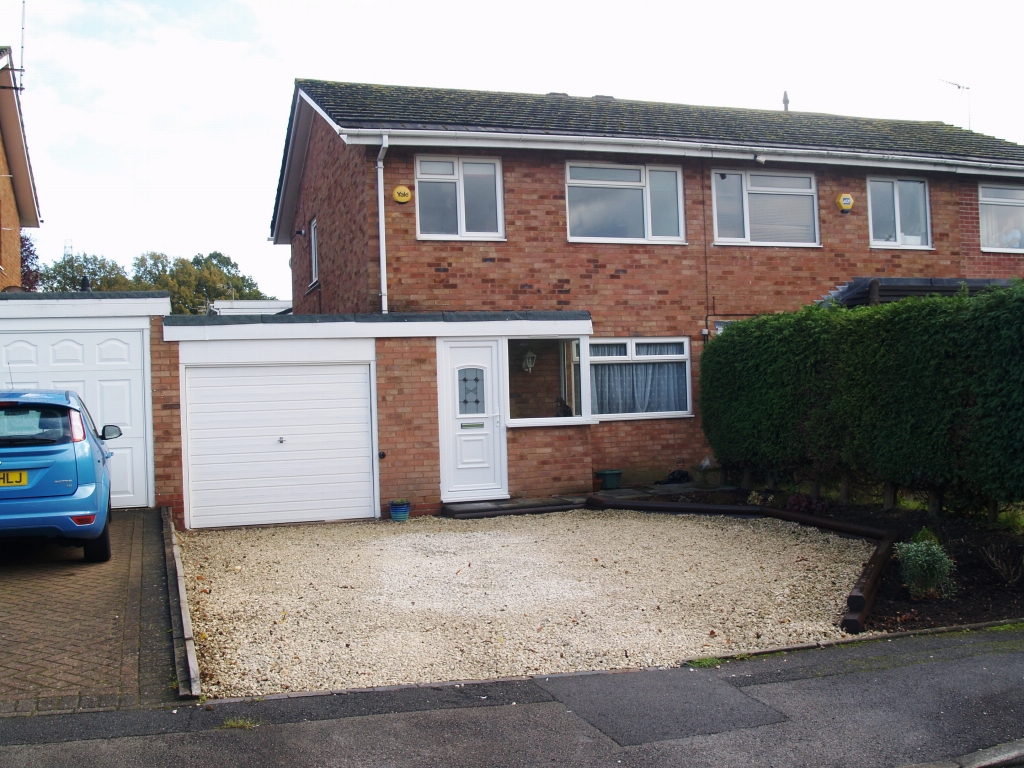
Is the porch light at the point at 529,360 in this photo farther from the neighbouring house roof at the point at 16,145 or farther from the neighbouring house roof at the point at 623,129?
the neighbouring house roof at the point at 16,145

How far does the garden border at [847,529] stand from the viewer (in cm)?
657

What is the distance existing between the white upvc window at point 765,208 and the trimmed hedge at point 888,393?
2648 mm

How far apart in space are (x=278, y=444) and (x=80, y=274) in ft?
164

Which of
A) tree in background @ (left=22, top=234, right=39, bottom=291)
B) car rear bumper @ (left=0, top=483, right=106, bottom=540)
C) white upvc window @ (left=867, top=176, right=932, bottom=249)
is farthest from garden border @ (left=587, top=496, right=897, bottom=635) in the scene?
tree in background @ (left=22, top=234, right=39, bottom=291)

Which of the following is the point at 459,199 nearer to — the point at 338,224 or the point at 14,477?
the point at 338,224

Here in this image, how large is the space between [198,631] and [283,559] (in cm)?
282

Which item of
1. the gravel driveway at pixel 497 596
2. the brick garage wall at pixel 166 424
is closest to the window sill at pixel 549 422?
the gravel driveway at pixel 497 596

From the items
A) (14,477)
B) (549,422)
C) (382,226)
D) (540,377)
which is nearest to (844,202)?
(540,377)

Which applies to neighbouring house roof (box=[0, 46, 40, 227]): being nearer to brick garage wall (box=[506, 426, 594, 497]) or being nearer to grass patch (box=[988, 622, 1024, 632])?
brick garage wall (box=[506, 426, 594, 497])

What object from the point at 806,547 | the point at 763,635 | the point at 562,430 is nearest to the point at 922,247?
the point at 562,430

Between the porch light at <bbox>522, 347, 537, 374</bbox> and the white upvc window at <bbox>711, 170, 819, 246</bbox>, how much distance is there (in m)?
3.45

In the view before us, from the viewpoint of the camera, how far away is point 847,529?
31.0 ft

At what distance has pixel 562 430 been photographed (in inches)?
504

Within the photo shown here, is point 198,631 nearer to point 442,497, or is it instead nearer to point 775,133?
point 442,497
